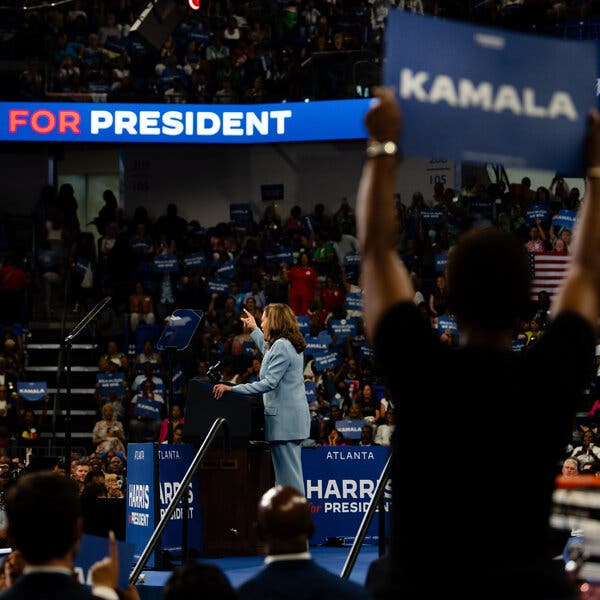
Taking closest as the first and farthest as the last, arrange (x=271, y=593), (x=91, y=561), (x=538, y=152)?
(x=538, y=152)
(x=271, y=593)
(x=91, y=561)

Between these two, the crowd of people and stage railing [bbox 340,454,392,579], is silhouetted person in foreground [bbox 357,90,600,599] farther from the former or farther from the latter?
the crowd of people

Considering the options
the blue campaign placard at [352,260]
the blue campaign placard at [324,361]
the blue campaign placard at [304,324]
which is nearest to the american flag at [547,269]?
the blue campaign placard at [324,361]

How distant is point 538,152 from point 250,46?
20.7 metres

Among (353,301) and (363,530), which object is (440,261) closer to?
(353,301)

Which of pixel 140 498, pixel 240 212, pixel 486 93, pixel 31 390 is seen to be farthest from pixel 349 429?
pixel 486 93

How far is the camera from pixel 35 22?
22.5 meters

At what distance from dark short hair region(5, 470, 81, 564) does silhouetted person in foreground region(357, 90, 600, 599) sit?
→ 0.88 metres

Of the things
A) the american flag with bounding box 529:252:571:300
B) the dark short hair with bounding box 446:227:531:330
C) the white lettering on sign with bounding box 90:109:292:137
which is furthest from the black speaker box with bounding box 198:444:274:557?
the white lettering on sign with bounding box 90:109:292:137

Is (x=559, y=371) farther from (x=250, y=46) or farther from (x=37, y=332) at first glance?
(x=250, y=46)

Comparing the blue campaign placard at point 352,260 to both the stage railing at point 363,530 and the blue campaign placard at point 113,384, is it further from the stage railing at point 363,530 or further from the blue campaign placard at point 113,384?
the stage railing at point 363,530

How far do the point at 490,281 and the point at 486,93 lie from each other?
0.46 m

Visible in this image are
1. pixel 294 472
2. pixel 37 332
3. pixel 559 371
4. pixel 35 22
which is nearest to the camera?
pixel 559 371

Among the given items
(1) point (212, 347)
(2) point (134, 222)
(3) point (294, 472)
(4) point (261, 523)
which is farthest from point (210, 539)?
(2) point (134, 222)

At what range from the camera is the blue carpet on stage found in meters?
7.58
